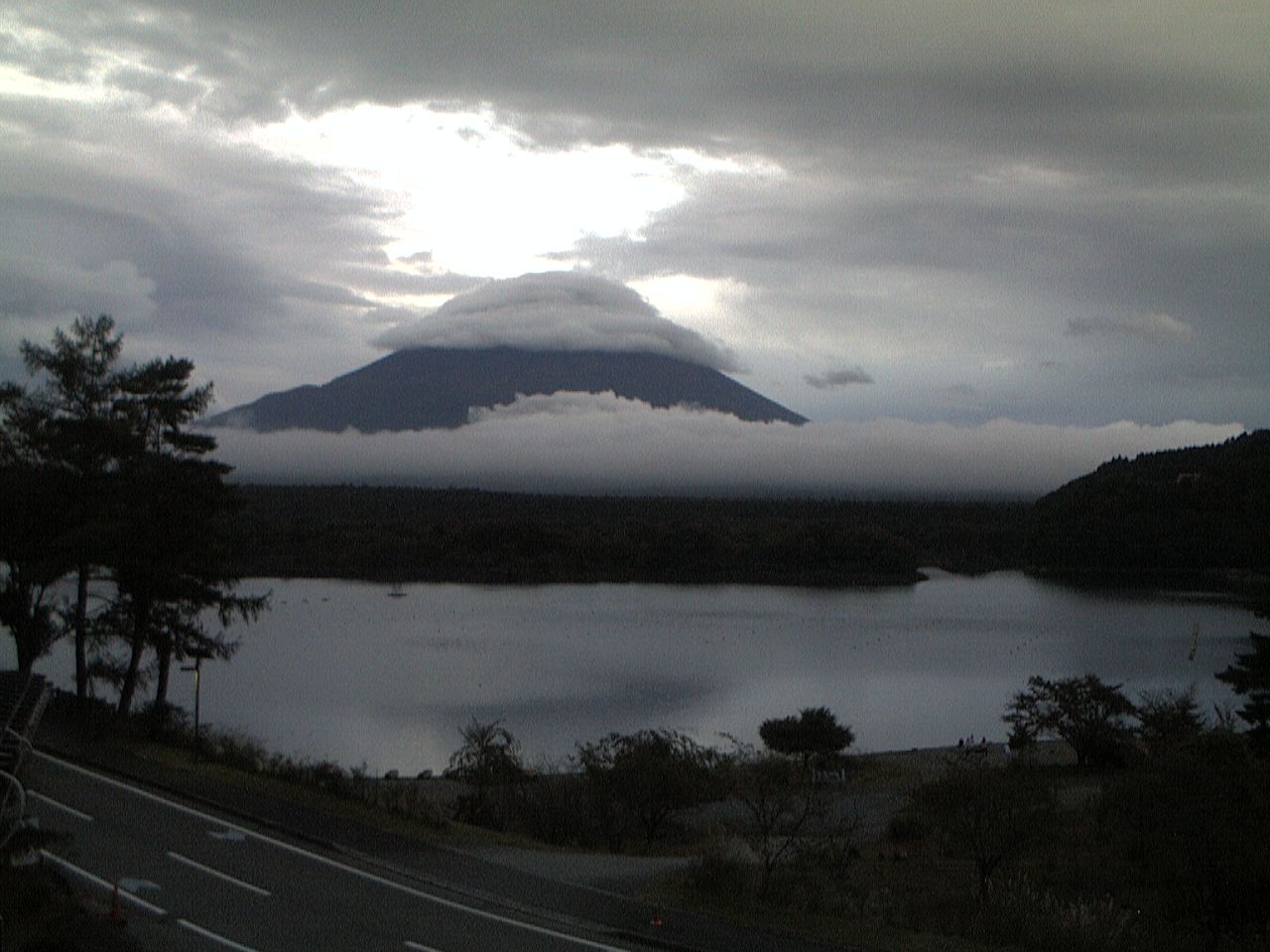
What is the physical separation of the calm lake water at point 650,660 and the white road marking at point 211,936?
11062 millimetres

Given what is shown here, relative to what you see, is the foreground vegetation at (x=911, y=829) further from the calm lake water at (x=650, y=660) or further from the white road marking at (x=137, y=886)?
the calm lake water at (x=650, y=660)

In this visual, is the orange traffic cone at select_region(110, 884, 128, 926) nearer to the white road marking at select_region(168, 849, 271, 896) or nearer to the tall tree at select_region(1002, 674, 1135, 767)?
the white road marking at select_region(168, 849, 271, 896)

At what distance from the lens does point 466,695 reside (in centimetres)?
2945

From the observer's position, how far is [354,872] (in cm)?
864

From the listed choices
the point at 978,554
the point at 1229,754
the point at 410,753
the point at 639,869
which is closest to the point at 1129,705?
the point at 1229,754

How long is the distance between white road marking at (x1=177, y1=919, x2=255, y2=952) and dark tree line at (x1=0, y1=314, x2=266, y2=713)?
8.36 meters

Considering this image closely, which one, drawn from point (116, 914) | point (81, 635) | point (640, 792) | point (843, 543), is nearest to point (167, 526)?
point (81, 635)

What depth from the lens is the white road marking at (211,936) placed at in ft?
22.1

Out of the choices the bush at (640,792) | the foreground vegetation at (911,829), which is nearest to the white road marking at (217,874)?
the foreground vegetation at (911,829)

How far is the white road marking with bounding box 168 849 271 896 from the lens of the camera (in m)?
7.97

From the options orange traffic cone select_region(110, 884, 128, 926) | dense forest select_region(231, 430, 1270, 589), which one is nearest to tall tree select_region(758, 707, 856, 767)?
orange traffic cone select_region(110, 884, 128, 926)

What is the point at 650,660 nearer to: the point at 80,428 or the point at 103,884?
the point at 80,428

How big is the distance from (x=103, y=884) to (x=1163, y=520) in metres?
68.2

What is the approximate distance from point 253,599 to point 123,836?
7581mm
